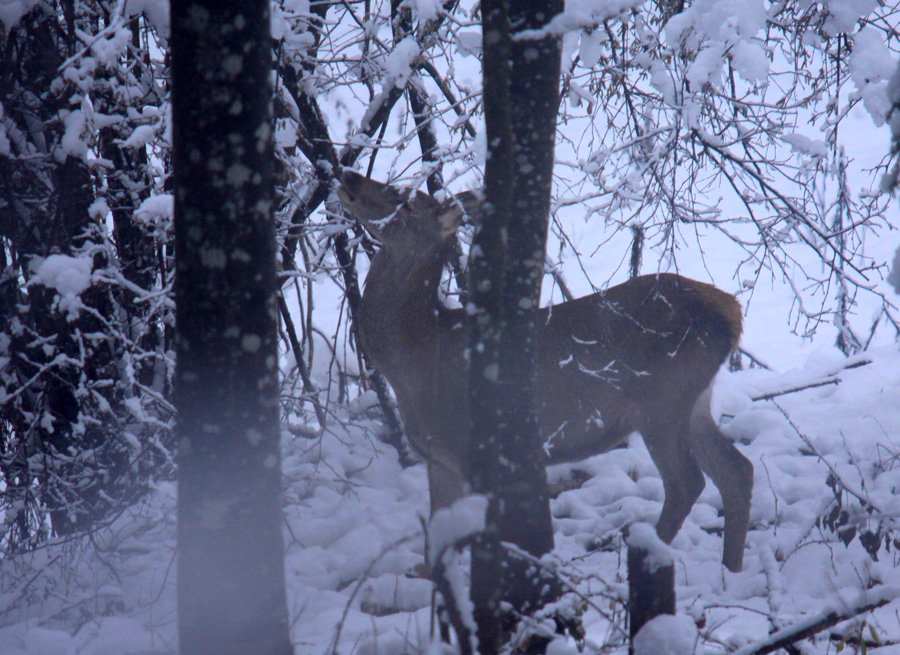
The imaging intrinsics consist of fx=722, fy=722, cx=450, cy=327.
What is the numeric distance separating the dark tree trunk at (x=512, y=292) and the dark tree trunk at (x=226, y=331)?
0.68 m

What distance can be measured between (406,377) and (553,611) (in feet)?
7.04

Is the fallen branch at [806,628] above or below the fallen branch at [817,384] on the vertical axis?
below

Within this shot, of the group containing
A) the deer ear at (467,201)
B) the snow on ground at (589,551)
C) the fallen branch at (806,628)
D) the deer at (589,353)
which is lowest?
the fallen branch at (806,628)

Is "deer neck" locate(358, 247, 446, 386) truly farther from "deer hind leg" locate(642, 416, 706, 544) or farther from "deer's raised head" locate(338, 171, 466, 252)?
"deer hind leg" locate(642, 416, 706, 544)

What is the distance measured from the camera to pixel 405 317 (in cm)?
433

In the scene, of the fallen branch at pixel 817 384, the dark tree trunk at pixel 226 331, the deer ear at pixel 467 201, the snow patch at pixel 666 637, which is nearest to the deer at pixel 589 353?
the deer ear at pixel 467 201

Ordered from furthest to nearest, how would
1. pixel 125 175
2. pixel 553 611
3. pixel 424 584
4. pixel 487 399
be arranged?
pixel 125 175, pixel 424 584, pixel 487 399, pixel 553 611

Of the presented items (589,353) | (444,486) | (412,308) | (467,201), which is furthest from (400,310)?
(589,353)

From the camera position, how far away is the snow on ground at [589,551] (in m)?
2.93

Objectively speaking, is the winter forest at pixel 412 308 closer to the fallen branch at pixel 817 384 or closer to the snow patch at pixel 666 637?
the snow patch at pixel 666 637

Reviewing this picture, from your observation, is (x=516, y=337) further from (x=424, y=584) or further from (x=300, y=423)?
(x=300, y=423)

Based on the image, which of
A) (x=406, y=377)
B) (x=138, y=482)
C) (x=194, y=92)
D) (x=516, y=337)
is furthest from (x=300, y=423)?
(x=194, y=92)

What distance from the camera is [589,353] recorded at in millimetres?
4523

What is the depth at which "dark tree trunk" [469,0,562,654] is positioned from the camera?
7.63 ft
